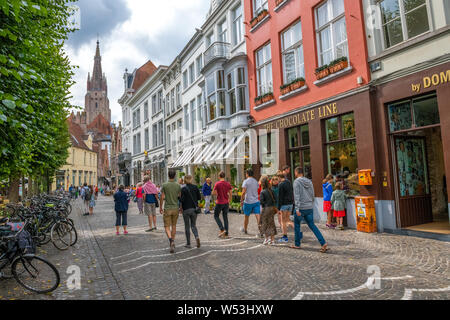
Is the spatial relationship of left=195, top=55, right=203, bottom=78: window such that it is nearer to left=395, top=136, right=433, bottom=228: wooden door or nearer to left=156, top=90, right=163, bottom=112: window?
left=156, top=90, right=163, bottom=112: window

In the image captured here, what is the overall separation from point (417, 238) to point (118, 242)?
816 cm

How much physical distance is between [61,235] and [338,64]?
1014 cm

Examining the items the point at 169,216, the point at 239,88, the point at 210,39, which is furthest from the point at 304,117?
the point at 210,39

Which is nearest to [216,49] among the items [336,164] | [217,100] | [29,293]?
[217,100]

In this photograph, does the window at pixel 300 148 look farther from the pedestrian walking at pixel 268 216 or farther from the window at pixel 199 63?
the window at pixel 199 63

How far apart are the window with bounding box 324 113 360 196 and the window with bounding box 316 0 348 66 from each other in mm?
2330

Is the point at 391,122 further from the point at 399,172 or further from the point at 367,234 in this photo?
the point at 367,234

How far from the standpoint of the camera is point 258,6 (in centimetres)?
1539

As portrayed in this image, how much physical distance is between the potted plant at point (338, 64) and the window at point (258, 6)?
6.00m

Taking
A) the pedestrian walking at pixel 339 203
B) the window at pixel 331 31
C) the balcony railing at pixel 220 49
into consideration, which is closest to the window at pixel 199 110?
the balcony railing at pixel 220 49

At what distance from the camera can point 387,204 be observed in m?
8.65

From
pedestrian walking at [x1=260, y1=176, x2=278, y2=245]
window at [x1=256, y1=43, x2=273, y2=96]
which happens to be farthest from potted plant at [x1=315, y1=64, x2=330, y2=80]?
pedestrian walking at [x1=260, y1=176, x2=278, y2=245]

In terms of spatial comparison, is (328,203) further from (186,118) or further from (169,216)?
(186,118)

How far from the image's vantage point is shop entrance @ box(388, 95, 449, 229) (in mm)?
8172
